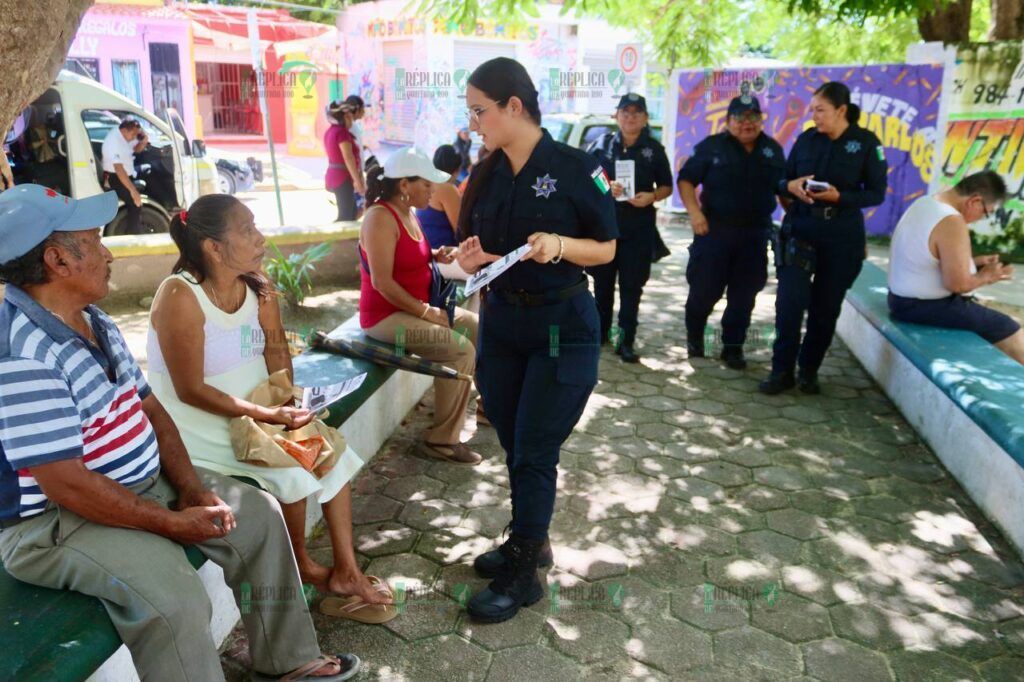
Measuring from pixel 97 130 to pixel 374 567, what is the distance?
725 centimetres

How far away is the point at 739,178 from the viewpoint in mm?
5246

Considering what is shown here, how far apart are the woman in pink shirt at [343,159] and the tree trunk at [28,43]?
6108 millimetres

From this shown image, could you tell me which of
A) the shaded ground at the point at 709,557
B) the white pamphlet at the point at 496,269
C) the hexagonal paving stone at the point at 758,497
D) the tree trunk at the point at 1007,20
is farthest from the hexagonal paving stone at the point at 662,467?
the tree trunk at the point at 1007,20

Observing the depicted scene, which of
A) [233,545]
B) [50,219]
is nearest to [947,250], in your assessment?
[233,545]

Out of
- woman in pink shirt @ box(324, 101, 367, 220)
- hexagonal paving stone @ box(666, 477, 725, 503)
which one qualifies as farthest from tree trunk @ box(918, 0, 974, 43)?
hexagonal paving stone @ box(666, 477, 725, 503)

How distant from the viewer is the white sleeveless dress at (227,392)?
8.52ft

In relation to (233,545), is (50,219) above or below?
above

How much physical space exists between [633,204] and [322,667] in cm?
388

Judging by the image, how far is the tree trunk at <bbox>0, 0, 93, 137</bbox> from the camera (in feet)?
7.43

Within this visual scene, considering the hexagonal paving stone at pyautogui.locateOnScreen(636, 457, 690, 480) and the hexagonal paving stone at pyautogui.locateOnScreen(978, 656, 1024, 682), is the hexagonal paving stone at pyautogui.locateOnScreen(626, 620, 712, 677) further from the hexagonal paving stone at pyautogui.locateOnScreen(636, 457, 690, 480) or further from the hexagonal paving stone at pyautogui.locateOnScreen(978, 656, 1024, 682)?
the hexagonal paving stone at pyautogui.locateOnScreen(636, 457, 690, 480)

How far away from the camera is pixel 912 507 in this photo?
3732 mm

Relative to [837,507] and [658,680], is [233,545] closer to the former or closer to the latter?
[658,680]

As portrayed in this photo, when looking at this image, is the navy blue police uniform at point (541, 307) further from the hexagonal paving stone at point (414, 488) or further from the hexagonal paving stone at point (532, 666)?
the hexagonal paving stone at point (414, 488)

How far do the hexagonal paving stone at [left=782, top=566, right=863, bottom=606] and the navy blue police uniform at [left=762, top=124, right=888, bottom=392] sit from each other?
7.03ft
